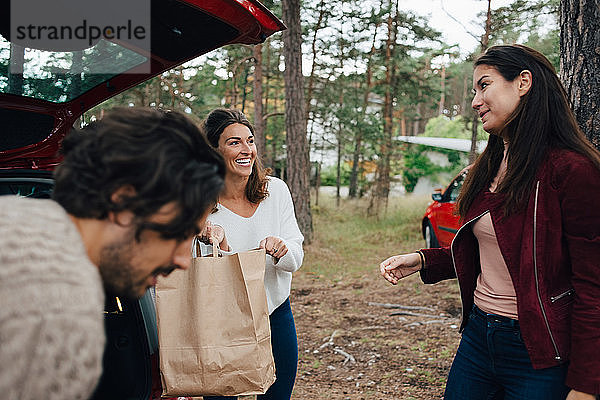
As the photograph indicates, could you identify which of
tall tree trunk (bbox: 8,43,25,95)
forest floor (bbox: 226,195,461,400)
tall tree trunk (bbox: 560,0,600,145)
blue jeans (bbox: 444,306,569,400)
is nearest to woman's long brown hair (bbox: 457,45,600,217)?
blue jeans (bbox: 444,306,569,400)

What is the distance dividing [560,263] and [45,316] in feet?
→ 4.93

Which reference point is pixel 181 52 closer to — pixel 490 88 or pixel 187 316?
pixel 187 316

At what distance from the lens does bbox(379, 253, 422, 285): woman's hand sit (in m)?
2.21

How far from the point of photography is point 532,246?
5.56 feet

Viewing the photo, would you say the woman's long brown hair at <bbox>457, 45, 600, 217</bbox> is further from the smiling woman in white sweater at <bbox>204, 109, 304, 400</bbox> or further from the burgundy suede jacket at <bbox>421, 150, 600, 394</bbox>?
the smiling woman in white sweater at <bbox>204, 109, 304, 400</bbox>

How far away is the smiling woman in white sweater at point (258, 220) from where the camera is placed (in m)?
2.41

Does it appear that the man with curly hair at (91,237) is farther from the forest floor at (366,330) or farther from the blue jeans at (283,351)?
the forest floor at (366,330)

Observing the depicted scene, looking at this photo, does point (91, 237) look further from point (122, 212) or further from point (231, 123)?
point (231, 123)

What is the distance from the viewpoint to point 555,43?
1239cm

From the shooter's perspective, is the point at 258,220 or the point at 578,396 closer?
the point at 578,396

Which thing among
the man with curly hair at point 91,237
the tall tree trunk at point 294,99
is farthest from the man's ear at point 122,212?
the tall tree trunk at point 294,99

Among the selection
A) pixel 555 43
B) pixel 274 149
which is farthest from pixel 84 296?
pixel 274 149

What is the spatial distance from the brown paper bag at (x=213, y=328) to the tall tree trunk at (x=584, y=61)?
65.3 inches

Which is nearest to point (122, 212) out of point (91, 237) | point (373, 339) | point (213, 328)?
point (91, 237)
